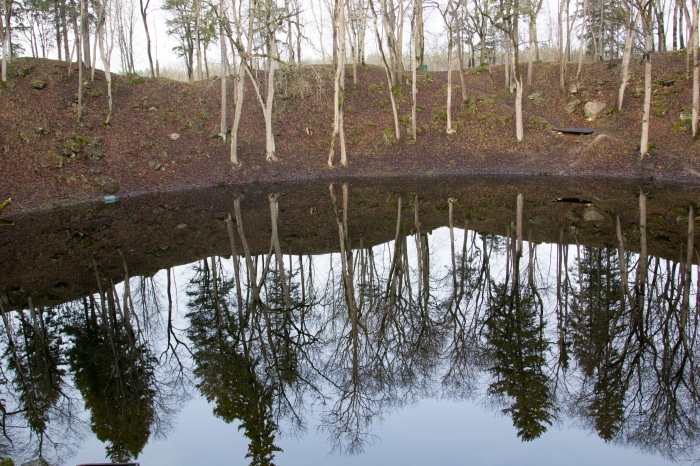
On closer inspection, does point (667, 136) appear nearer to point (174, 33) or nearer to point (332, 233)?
point (332, 233)

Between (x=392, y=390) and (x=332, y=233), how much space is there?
8001 mm

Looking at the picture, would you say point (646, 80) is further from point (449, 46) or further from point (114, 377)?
point (114, 377)

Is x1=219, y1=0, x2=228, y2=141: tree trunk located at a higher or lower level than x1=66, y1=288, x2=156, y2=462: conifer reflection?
higher

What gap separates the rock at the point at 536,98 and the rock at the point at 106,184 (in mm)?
22344

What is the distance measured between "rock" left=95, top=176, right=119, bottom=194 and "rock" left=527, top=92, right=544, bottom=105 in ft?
73.3

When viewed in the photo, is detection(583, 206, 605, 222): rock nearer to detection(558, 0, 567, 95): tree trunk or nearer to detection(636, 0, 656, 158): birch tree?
detection(636, 0, 656, 158): birch tree

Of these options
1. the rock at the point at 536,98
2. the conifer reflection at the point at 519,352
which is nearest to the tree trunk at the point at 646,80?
the rock at the point at 536,98

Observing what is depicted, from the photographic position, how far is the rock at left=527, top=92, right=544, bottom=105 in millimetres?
29203

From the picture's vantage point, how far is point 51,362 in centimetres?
776

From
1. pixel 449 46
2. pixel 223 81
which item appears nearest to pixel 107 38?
pixel 223 81

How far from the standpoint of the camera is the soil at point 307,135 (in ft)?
72.5

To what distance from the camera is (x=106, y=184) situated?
21.9 meters

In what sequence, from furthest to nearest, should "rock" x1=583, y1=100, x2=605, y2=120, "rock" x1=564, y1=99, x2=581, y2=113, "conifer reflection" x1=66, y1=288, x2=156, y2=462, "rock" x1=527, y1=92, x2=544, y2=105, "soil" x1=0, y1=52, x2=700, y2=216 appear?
"rock" x1=527, y1=92, x2=544, y2=105 < "rock" x1=564, y1=99, x2=581, y2=113 < "rock" x1=583, y1=100, x2=605, y2=120 < "soil" x1=0, y1=52, x2=700, y2=216 < "conifer reflection" x1=66, y1=288, x2=156, y2=462

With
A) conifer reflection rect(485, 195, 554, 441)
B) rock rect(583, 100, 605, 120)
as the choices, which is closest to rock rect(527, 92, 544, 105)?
rock rect(583, 100, 605, 120)
